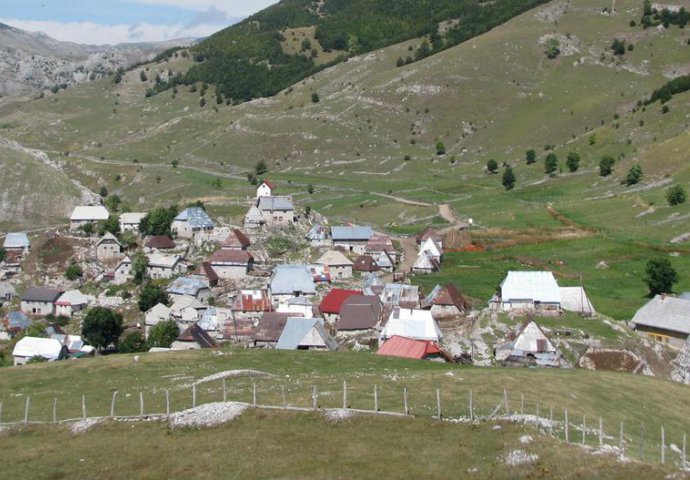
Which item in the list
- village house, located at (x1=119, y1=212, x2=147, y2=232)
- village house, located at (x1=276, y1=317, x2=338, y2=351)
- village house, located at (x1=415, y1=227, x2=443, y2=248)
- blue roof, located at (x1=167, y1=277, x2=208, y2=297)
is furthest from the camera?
village house, located at (x1=119, y1=212, x2=147, y2=232)

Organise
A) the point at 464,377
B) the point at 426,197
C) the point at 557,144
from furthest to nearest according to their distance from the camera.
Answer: the point at 557,144, the point at 426,197, the point at 464,377

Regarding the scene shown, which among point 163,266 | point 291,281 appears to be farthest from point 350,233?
point 163,266

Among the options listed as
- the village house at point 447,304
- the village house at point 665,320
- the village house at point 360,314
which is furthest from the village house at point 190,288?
the village house at point 665,320

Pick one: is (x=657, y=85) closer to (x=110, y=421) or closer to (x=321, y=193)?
(x=321, y=193)

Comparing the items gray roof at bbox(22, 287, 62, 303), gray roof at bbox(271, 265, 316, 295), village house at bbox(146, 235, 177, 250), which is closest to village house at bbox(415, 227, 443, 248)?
gray roof at bbox(271, 265, 316, 295)

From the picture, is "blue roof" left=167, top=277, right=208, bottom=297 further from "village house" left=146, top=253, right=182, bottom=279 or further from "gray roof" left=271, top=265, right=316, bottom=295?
"gray roof" left=271, top=265, right=316, bottom=295

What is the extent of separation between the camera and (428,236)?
116125mm

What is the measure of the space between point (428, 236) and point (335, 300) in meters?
30.4

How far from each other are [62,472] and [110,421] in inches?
240

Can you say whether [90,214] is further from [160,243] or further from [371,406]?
[371,406]

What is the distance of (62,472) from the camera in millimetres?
33781

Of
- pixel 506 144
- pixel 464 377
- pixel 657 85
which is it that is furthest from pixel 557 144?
pixel 464 377

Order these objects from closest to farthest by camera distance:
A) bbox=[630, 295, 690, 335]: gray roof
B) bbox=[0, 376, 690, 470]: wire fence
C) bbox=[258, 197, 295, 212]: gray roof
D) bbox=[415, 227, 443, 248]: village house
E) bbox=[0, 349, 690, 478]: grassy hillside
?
bbox=[0, 349, 690, 478]: grassy hillside → bbox=[0, 376, 690, 470]: wire fence → bbox=[630, 295, 690, 335]: gray roof → bbox=[415, 227, 443, 248]: village house → bbox=[258, 197, 295, 212]: gray roof

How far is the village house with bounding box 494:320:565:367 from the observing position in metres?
67.6
